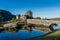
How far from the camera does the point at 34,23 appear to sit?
167 feet

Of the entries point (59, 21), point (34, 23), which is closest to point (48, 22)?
point (59, 21)

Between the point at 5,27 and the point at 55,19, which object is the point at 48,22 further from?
the point at 5,27

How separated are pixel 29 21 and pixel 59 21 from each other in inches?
518

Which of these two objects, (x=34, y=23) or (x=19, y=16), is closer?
(x=34, y=23)

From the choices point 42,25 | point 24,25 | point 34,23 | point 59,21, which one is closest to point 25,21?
point 24,25

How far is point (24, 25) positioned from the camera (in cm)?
5522

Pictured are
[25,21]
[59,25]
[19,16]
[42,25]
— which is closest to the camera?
[59,25]

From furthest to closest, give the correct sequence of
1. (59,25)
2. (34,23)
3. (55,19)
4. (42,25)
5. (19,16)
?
(19,16) → (34,23) → (42,25) → (55,19) → (59,25)

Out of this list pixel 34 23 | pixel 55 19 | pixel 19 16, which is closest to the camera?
pixel 55 19

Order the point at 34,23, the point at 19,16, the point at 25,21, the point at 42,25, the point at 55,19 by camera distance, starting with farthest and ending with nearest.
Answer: the point at 19,16 → the point at 25,21 → the point at 34,23 → the point at 42,25 → the point at 55,19

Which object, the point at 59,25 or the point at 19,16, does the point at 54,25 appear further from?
the point at 19,16

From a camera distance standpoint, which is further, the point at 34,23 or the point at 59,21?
the point at 34,23

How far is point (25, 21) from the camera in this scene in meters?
54.8

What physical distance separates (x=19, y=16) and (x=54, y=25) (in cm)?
2522
